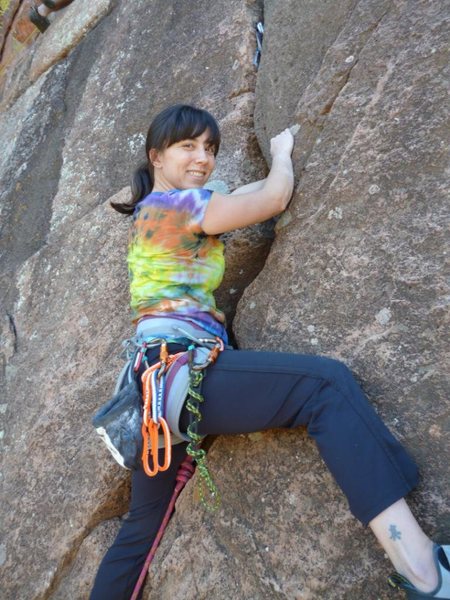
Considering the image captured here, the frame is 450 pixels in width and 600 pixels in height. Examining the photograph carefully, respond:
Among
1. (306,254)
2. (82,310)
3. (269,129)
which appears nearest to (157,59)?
(269,129)

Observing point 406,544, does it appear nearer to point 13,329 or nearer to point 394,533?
point 394,533

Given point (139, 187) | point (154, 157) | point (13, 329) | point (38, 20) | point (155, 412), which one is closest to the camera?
point (155, 412)

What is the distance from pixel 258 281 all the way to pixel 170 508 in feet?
3.66

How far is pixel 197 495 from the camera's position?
2.79m

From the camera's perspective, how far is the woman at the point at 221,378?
205cm

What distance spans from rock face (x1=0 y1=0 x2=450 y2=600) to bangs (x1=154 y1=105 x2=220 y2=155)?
0.46m

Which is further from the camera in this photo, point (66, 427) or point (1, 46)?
point (1, 46)

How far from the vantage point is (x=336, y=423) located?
2.17 meters

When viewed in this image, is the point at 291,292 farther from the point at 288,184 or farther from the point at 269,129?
the point at 269,129

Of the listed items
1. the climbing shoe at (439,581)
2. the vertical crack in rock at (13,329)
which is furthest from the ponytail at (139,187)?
the climbing shoe at (439,581)

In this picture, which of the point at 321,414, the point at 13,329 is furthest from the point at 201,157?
the point at 13,329

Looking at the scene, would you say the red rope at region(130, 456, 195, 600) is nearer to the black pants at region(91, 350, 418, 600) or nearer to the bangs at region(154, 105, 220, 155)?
the black pants at region(91, 350, 418, 600)

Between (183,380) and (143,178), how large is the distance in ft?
3.79

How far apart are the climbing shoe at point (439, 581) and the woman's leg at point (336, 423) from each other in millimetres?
19
